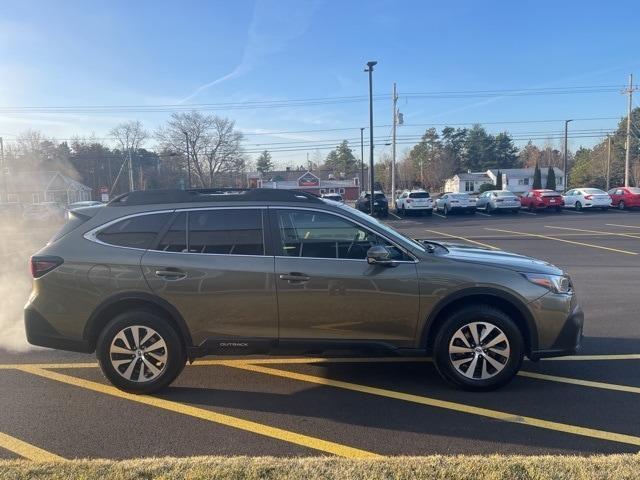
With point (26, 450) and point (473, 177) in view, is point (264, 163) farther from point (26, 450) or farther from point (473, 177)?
point (26, 450)

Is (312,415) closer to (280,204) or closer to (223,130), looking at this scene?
(280,204)

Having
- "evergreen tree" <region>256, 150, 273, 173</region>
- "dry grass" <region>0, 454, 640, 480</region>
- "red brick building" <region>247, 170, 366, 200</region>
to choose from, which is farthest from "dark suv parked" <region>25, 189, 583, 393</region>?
"evergreen tree" <region>256, 150, 273, 173</region>

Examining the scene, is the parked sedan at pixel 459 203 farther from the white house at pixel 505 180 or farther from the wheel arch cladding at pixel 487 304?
the white house at pixel 505 180

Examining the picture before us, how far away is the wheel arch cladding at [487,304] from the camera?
14.2 feet

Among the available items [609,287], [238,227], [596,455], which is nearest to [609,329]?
[609,287]

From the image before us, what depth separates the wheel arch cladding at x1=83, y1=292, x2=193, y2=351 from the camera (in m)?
4.34

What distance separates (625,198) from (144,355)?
37250mm

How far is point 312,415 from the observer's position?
13.3ft

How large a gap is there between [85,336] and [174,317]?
0.82 metres

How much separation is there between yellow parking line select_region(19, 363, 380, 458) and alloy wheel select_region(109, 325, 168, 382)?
0.21m

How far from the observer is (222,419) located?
3.98m

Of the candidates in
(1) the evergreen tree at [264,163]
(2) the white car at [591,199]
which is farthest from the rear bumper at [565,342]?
(1) the evergreen tree at [264,163]

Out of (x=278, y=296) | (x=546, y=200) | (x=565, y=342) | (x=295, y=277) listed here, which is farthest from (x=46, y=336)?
(x=546, y=200)

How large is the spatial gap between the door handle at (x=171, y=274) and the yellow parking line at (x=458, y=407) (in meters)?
1.39
